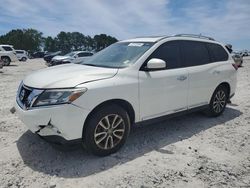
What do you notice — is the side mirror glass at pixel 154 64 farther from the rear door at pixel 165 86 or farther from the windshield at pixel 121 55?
the windshield at pixel 121 55

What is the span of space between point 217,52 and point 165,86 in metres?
2.25

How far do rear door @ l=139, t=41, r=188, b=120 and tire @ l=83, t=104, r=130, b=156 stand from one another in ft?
1.47

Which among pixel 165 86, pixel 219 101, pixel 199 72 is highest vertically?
pixel 199 72

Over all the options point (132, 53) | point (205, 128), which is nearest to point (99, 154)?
point (132, 53)

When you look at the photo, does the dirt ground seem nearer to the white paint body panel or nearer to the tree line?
the white paint body panel

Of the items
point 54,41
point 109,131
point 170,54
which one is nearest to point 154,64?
point 170,54

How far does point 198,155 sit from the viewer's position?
4.07 m

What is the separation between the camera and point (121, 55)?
4.67 m

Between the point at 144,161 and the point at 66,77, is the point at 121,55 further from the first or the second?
the point at 144,161

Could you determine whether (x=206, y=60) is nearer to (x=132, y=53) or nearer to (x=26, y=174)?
(x=132, y=53)

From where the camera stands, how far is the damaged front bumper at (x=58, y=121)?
338 centimetres

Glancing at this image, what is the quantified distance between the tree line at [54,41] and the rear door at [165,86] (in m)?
68.6

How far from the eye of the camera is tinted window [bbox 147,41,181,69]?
461cm

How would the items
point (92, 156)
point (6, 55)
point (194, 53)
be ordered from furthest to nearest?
point (6, 55) < point (194, 53) < point (92, 156)
